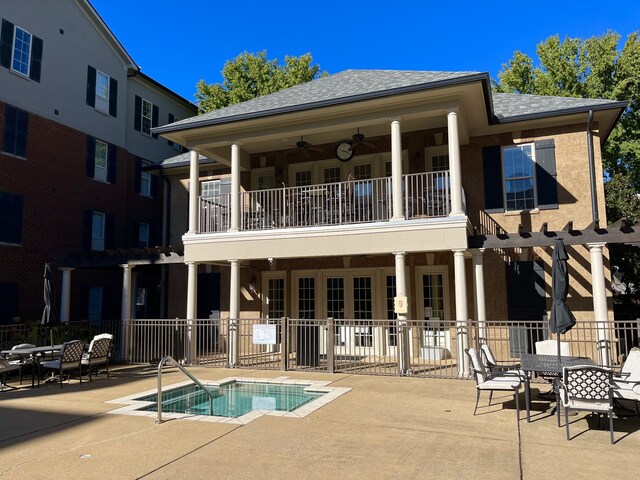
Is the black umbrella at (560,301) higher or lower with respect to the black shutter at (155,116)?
lower

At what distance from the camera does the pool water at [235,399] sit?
8.16 meters

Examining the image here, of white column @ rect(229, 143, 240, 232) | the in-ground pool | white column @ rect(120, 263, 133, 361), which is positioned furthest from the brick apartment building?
the in-ground pool

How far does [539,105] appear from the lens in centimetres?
1377

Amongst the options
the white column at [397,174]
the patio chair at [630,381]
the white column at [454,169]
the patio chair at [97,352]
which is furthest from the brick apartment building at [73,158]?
the patio chair at [630,381]

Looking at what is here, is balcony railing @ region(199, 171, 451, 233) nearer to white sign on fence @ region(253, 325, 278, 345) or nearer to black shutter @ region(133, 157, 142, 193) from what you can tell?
white sign on fence @ region(253, 325, 278, 345)

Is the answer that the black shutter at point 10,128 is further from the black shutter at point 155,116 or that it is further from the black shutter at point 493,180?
the black shutter at point 493,180

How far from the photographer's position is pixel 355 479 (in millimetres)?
4816

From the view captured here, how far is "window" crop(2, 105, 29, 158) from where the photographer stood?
17.4 metres

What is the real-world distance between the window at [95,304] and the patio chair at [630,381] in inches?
781

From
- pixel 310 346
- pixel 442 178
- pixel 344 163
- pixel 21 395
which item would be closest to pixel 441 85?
pixel 442 178

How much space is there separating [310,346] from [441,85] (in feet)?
23.5

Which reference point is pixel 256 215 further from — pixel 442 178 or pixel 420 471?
pixel 420 471

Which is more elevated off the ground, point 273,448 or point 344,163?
point 344,163

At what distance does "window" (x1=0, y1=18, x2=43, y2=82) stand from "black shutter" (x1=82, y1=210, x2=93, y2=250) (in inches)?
223
